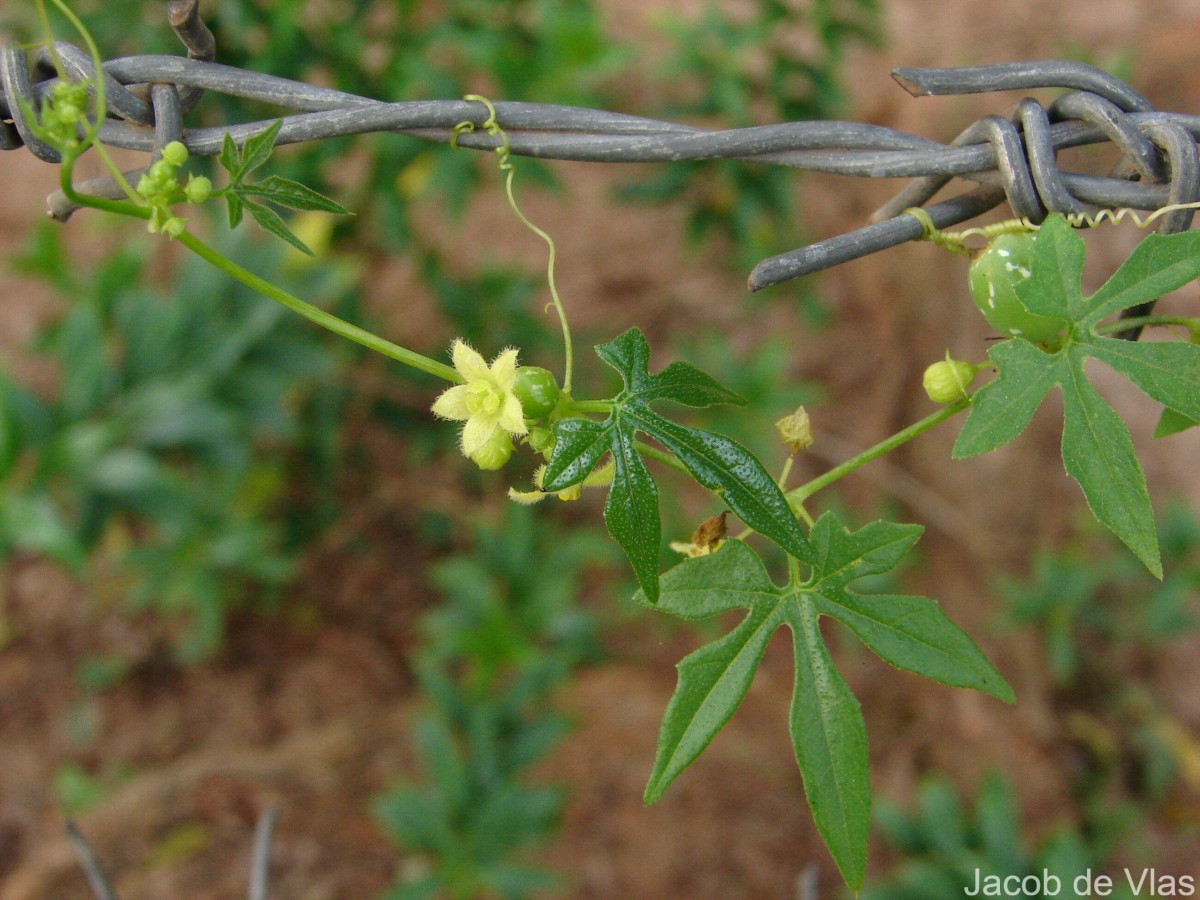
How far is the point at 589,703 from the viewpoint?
2.85 meters

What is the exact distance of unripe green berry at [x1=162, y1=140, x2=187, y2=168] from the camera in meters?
0.85

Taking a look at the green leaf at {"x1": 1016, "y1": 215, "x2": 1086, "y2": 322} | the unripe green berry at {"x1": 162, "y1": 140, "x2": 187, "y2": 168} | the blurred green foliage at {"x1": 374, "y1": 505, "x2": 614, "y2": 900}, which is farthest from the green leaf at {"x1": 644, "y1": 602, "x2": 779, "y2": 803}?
the blurred green foliage at {"x1": 374, "y1": 505, "x2": 614, "y2": 900}

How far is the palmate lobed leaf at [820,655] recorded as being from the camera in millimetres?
787

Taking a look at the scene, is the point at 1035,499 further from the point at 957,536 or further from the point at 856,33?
the point at 856,33

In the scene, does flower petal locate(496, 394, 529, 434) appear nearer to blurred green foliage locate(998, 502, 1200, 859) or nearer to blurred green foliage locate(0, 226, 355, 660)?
blurred green foliage locate(0, 226, 355, 660)

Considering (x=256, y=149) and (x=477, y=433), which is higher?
(x=256, y=149)

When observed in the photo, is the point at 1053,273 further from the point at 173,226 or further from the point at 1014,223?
the point at 173,226

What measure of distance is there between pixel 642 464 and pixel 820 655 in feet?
0.71

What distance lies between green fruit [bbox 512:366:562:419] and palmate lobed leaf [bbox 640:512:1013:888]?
18cm

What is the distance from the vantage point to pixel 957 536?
A: 10.5ft

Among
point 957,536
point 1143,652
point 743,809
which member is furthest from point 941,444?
point 743,809

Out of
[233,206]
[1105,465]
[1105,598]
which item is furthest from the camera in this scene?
[1105,598]

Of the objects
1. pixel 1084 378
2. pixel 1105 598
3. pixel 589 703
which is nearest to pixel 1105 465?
pixel 1084 378

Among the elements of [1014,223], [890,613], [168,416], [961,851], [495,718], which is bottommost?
[961,851]
